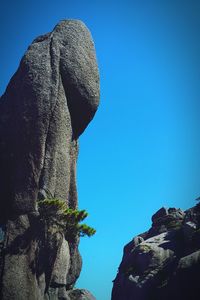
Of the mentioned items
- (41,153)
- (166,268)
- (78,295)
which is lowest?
(78,295)

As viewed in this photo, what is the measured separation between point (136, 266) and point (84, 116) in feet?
71.1

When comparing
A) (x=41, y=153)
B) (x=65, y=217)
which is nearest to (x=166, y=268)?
(x=65, y=217)

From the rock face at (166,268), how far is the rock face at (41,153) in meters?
11.4

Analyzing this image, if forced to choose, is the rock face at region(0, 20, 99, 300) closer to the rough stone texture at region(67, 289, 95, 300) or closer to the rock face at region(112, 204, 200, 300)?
the rough stone texture at region(67, 289, 95, 300)

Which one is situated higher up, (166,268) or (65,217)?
(166,268)

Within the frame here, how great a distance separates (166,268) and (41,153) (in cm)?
2128

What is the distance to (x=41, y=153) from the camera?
16.0m

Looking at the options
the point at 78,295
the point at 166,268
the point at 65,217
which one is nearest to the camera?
the point at 65,217

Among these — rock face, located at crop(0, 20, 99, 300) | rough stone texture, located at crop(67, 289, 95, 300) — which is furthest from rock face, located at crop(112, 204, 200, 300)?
rock face, located at crop(0, 20, 99, 300)

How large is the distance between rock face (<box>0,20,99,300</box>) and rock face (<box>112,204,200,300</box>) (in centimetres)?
1143

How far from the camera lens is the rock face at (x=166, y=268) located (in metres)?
25.8

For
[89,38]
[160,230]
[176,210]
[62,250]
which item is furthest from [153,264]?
[89,38]

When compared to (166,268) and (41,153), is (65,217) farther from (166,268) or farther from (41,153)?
(166,268)

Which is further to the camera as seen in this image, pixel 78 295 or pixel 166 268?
pixel 166 268
